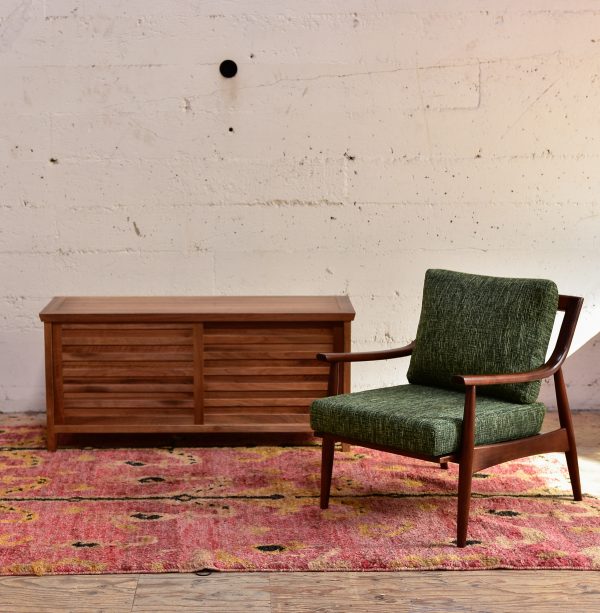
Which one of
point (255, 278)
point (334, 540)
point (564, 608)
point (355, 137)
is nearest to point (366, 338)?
point (255, 278)

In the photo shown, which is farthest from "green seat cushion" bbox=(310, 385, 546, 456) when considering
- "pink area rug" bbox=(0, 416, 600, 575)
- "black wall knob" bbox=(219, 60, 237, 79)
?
"black wall knob" bbox=(219, 60, 237, 79)

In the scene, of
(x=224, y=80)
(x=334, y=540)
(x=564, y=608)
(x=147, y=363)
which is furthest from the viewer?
(x=224, y=80)

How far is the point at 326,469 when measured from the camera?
12.3 ft

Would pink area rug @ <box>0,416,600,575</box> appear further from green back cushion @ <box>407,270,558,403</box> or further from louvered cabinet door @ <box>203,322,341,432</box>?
green back cushion @ <box>407,270,558,403</box>

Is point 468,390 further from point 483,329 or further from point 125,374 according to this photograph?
point 125,374

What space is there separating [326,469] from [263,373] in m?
0.89

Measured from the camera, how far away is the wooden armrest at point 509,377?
131 inches

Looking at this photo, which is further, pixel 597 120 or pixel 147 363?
pixel 597 120

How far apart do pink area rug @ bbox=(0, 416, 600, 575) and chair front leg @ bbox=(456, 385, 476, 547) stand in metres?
0.07

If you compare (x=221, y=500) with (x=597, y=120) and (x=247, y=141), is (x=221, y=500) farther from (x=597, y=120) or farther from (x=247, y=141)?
(x=597, y=120)

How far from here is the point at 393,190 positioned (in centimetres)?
513

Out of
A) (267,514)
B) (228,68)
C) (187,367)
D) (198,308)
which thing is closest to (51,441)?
Answer: (187,367)

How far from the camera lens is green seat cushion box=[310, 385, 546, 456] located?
334 centimetres

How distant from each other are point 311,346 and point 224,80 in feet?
5.01
